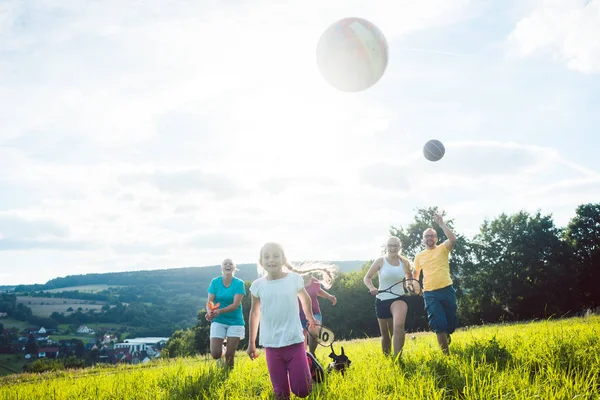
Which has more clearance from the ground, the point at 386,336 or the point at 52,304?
the point at 386,336

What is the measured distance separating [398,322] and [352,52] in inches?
176

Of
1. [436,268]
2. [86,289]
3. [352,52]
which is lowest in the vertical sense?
[86,289]

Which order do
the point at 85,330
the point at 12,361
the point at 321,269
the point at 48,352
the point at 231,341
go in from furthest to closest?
the point at 85,330
the point at 48,352
the point at 12,361
the point at 231,341
the point at 321,269

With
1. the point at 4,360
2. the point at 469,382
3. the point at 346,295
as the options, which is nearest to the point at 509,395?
the point at 469,382

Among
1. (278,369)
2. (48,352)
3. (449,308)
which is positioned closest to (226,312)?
(278,369)

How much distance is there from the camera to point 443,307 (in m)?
7.17

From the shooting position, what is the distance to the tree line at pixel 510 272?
138 ft

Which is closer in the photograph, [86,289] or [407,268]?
[407,268]

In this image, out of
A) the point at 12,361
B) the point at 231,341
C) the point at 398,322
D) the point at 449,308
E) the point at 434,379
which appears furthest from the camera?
the point at 12,361

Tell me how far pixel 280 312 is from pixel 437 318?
3538mm

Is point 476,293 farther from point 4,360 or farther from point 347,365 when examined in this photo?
point 4,360

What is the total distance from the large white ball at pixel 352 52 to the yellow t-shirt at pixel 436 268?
125 inches

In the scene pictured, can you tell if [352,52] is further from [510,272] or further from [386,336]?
[510,272]

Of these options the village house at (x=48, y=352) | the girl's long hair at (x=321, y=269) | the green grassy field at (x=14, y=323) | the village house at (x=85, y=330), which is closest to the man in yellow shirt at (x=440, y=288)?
the girl's long hair at (x=321, y=269)
